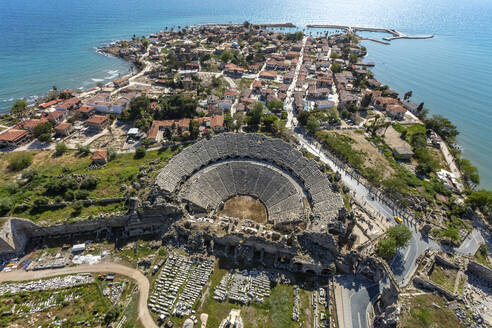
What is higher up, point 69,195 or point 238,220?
point 69,195

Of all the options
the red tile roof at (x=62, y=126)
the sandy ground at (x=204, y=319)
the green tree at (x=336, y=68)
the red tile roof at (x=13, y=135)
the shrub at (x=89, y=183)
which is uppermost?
the green tree at (x=336, y=68)

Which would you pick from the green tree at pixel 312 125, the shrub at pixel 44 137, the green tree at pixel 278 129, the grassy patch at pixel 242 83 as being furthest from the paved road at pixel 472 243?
the shrub at pixel 44 137

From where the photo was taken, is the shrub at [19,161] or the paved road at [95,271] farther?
the shrub at [19,161]

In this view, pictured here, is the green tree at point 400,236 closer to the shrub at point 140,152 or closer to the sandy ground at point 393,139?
the sandy ground at point 393,139

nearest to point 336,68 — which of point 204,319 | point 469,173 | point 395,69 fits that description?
point 395,69

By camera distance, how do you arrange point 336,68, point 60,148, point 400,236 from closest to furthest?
point 400,236 → point 60,148 → point 336,68

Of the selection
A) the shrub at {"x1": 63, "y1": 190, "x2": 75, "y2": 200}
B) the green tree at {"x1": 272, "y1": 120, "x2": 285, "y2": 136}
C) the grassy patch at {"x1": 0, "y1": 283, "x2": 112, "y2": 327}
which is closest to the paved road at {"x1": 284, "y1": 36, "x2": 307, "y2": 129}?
the green tree at {"x1": 272, "y1": 120, "x2": 285, "y2": 136}

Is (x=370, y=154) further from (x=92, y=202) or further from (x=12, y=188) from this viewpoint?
(x=12, y=188)
